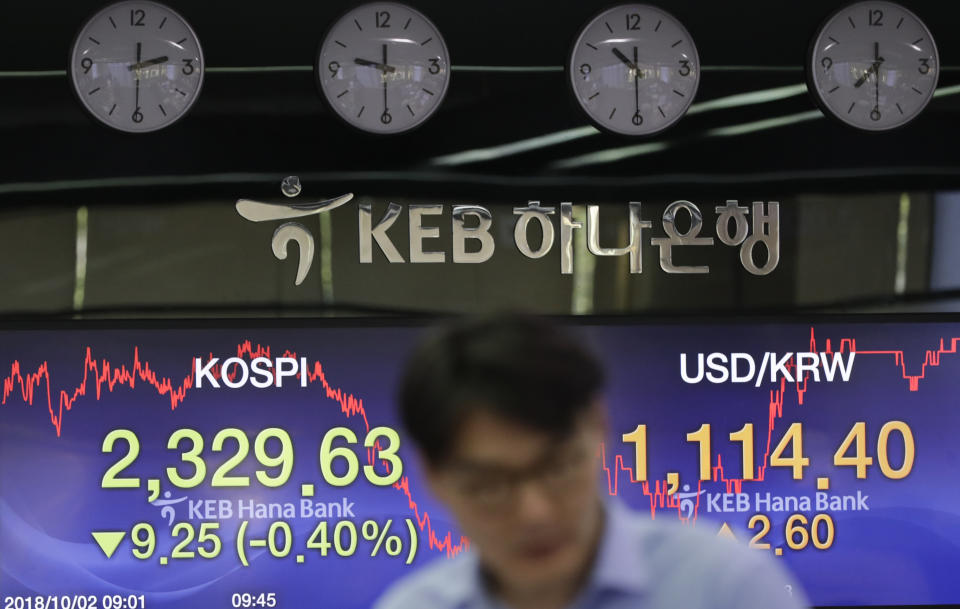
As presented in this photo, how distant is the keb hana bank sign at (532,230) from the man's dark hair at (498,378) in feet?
9.89

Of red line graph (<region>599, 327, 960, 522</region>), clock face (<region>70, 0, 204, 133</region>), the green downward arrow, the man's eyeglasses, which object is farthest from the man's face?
clock face (<region>70, 0, 204, 133</region>)

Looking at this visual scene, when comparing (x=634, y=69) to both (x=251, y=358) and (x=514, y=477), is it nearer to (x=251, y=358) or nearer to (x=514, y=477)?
(x=251, y=358)

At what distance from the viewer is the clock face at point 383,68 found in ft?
13.6

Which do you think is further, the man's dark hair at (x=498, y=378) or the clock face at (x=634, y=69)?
the clock face at (x=634, y=69)

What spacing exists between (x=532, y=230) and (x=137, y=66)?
132cm

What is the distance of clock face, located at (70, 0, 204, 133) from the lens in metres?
4.11

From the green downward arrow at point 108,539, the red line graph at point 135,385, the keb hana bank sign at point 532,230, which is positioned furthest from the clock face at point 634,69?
the green downward arrow at point 108,539

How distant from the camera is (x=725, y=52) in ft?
14.2

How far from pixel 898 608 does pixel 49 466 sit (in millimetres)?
2651

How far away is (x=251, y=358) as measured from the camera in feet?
13.4

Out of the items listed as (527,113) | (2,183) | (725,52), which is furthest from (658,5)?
(2,183)

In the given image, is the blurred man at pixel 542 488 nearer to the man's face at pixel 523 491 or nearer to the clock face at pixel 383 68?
the man's face at pixel 523 491
